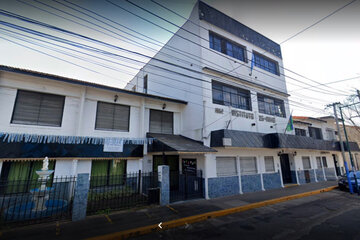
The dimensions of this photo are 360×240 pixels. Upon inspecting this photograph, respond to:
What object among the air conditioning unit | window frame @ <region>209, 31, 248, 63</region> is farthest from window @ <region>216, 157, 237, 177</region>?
window frame @ <region>209, 31, 248, 63</region>

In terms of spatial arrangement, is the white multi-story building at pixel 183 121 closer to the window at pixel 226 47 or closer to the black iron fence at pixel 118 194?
the window at pixel 226 47

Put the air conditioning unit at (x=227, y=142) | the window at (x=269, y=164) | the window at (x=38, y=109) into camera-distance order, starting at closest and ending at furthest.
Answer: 1. the window at (x=38, y=109)
2. the air conditioning unit at (x=227, y=142)
3. the window at (x=269, y=164)

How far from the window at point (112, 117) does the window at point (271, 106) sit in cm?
1149

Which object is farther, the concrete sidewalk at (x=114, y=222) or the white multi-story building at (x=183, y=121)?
the white multi-story building at (x=183, y=121)

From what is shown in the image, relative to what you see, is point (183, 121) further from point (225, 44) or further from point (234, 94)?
point (225, 44)

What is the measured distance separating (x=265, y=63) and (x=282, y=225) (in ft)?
49.8

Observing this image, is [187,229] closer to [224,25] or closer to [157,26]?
[157,26]

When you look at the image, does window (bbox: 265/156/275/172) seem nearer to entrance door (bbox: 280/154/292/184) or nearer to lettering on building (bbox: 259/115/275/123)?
entrance door (bbox: 280/154/292/184)

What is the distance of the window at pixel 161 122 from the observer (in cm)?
1203

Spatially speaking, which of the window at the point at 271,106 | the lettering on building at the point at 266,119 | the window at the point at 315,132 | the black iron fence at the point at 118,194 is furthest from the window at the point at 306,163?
the black iron fence at the point at 118,194

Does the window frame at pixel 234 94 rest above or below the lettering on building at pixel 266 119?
above

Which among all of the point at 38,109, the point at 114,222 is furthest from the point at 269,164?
the point at 38,109

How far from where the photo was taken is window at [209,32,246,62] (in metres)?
13.0

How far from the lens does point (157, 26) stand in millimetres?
7172
